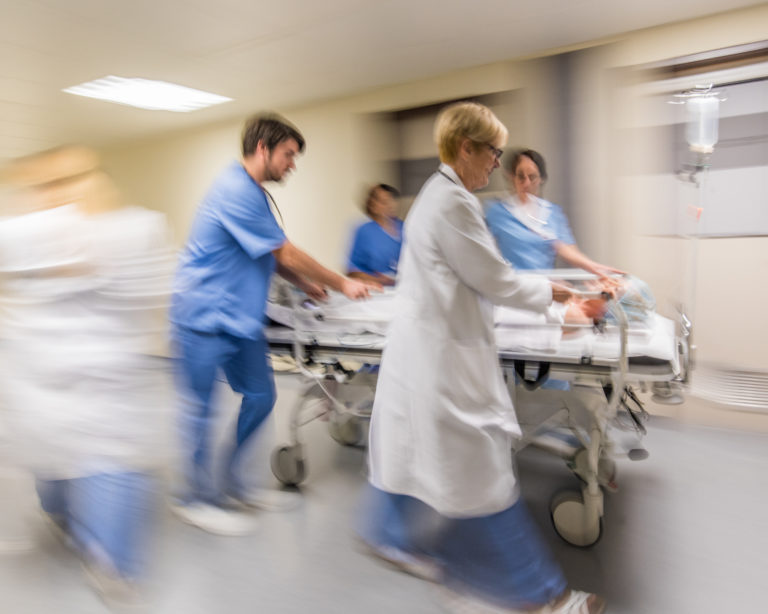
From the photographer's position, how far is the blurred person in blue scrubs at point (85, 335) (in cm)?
124

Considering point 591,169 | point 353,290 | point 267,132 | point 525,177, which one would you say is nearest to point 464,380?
point 353,290

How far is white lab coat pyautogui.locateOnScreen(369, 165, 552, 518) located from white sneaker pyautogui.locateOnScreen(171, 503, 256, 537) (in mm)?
871

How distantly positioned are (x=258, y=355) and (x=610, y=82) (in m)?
2.51

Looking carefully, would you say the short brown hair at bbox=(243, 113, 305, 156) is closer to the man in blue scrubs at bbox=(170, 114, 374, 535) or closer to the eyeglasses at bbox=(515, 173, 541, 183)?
the man in blue scrubs at bbox=(170, 114, 374, 535)

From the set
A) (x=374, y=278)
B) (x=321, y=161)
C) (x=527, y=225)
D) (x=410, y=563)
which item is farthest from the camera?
(x=321, y=161)

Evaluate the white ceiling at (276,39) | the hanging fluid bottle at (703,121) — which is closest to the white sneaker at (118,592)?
the white ceiling at (276,39)

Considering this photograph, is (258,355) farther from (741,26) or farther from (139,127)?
(139,127)

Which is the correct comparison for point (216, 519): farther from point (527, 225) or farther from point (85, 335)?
point (527, 225)

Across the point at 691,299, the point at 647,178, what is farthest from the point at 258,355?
the point at 647,178

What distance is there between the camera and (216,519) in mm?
1917

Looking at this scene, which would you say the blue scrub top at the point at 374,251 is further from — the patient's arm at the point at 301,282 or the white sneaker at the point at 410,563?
the white sneaker at the point at 410,563

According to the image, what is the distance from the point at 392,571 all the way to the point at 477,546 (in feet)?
1.27

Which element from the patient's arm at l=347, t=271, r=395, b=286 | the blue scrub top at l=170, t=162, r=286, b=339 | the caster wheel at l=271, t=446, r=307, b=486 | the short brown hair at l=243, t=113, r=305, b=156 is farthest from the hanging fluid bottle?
the caster wheel at l=271, t=446, r=307, b=486

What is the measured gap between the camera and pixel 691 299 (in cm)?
253
